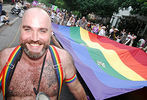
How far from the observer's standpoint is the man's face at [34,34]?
1.33 meters

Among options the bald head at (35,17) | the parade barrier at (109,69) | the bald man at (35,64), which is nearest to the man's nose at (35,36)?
the bald man at (35,64)

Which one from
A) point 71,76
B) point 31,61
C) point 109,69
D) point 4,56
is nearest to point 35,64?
point 31,61

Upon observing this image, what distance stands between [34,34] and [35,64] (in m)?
0.47

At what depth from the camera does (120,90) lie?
2.68m

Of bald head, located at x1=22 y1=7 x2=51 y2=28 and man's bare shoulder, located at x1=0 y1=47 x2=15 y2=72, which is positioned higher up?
bald head, located at x1=22 y1=7 x2=51 y2=28

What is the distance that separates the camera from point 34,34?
133cm

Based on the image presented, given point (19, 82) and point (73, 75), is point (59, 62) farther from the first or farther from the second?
point (19, 82)

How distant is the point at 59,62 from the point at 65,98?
2.37 meters

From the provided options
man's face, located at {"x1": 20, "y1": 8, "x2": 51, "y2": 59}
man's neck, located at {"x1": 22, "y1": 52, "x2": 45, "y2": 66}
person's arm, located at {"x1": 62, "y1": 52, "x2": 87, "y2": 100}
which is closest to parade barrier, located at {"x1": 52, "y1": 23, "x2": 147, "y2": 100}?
person's arm, located at {"x1": 62, "y1": 52, "x2": 87, "y2": 100}

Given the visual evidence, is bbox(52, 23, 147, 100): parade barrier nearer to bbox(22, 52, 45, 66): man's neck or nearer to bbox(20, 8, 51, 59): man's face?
bbox(22, 52, 45, 66): man's neck

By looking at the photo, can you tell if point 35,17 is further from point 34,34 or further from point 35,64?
point 35,64

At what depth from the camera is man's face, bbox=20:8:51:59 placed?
1.33 meters

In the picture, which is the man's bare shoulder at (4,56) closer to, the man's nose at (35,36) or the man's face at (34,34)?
the man's face at (34,34)

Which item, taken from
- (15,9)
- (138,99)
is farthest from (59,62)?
(15,9)
